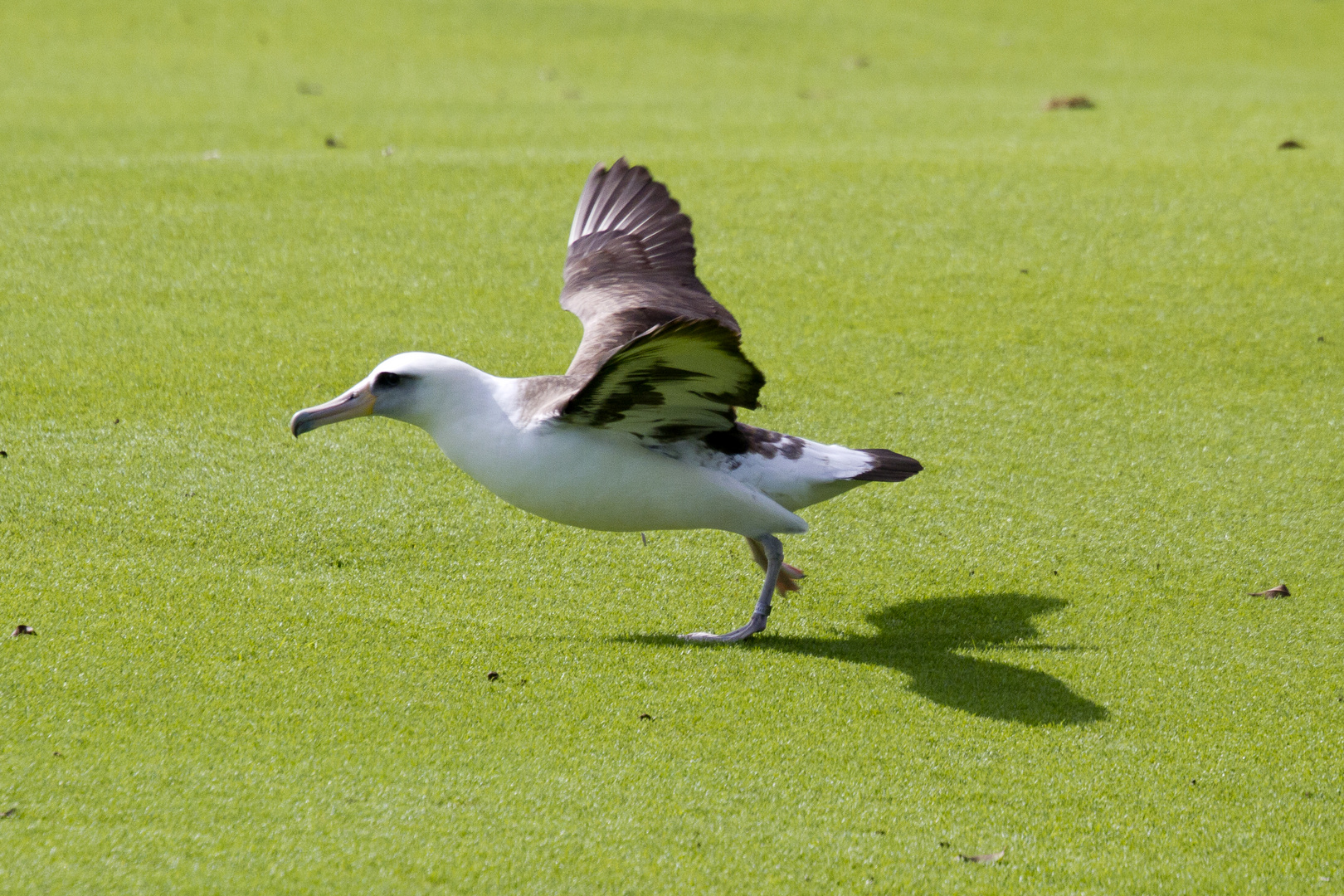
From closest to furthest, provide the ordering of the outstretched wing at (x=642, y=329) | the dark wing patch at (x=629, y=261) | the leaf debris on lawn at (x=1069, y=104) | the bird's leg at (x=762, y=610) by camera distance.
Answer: the outstretched wing at (x=642, y=329) < the bird's leg at (x=762, y=610) < the dark wing patch at (x=629, y=261) < the leaf debris on lawn at (x=1069, y=104)

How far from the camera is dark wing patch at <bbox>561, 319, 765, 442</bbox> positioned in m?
3.82

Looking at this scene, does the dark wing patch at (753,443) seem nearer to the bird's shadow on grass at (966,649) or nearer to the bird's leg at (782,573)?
the bird's leg at (782,573)

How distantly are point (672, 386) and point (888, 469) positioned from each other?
89cm

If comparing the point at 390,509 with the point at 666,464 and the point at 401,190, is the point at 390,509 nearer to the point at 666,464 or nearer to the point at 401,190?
the point at 666,464

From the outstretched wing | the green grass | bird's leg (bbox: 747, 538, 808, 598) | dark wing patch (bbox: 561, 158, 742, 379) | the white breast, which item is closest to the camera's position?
the green grass

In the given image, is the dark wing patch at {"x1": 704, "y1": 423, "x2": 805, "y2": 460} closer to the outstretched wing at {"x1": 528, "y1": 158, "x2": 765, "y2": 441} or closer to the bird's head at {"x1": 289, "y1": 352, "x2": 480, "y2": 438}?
the outstretched wing at {"x1": 528, "y1": 158, "x2": 765, "y2": 441}

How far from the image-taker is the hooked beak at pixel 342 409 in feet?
14.4

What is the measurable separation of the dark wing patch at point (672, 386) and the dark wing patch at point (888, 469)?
0.50 meters

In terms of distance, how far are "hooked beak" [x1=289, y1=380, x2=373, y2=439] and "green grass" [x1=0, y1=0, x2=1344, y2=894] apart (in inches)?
25.5

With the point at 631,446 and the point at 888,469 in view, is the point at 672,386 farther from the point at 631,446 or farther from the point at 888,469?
the point at 888,469

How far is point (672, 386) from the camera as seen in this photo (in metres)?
4.15

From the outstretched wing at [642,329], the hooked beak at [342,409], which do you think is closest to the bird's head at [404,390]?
the hooked beak at [342,409]

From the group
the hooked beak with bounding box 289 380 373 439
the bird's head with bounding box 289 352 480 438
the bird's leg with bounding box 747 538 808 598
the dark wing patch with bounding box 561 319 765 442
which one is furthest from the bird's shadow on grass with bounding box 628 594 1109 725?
the hooked beak with bounding box 289 380 373 439

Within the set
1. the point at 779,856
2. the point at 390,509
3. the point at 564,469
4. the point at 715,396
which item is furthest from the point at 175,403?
the point at 779,856
